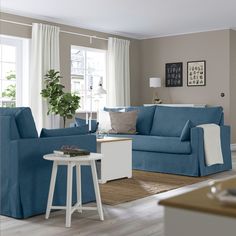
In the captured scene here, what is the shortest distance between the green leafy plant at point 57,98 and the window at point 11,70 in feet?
1.54

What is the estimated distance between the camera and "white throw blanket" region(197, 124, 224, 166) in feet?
18.9

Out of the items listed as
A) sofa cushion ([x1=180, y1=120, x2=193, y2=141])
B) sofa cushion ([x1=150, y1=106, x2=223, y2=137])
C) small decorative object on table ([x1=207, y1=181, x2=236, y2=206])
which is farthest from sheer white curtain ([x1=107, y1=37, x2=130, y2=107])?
small decorative object on table ([x1=207, y1=181, x2=236, y2=206])

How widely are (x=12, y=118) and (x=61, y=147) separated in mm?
510

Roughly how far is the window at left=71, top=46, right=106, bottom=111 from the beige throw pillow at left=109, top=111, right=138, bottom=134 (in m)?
1.67

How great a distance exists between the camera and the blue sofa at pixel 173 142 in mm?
5730

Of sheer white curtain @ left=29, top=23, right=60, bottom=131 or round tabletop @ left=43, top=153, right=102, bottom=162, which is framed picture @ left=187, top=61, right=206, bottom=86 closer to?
sheer white curtain @ left=29, top=23, right=60, bottom=131

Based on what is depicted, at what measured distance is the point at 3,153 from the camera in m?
3.64

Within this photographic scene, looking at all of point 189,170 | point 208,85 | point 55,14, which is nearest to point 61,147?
point 189,170

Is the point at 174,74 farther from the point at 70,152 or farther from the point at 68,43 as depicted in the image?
the point at 70,152

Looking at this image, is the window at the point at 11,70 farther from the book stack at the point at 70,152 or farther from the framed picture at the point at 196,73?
the book stack at the point at 70,152

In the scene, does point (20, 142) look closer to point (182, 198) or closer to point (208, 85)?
point (182, 198)

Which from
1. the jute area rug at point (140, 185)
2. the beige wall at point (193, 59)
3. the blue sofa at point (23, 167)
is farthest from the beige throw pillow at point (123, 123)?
the blue sofa at point (23, 167)

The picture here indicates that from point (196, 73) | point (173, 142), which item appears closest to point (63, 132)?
point (173, 142)

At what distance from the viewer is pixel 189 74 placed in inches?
365
